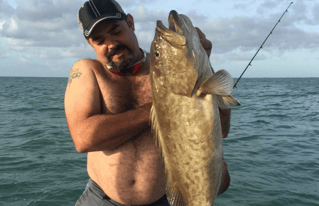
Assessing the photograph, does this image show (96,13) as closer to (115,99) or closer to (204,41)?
(115,99)

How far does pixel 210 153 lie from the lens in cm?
190

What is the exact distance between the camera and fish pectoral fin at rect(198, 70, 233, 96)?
1.77 meters

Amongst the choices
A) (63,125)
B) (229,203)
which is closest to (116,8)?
(229,203)

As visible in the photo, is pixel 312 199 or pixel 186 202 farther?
pixel 312 199

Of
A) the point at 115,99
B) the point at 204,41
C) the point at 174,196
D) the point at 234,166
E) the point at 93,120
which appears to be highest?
the point at 204,41

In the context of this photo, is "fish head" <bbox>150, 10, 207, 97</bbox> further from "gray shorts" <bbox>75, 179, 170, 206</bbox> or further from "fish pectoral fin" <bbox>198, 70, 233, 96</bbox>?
"gray shorts" <bbox>75, 179, 170, 206</bbox>

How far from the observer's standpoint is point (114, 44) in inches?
94.7

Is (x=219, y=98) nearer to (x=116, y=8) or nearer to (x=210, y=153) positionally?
(x=210, y=153)

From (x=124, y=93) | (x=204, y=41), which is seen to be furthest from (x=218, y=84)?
(x=124, y=93)

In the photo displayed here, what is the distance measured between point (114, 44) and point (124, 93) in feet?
1.48

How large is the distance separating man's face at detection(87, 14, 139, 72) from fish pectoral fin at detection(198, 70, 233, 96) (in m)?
0.92

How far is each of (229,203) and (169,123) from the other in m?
5.23

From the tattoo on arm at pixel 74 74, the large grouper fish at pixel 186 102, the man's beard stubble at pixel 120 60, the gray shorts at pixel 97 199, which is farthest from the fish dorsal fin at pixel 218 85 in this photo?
the gray shorts at pixel 97 199

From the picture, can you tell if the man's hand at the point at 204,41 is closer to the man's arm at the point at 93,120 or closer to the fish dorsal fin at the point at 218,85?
the fish dorsal fin at the point at 218,85
